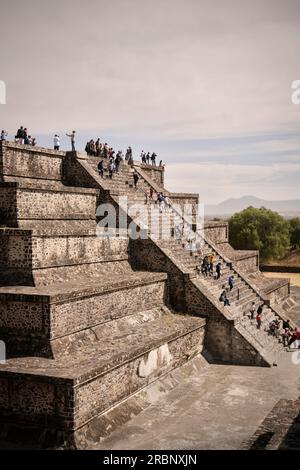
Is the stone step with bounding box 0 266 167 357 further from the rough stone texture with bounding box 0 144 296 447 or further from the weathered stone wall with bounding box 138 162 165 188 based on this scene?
the weathered stone wall with bounding box 138 162 165 188

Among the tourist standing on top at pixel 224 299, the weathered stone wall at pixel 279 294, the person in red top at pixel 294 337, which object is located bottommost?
the person in red top at pixel 294 337

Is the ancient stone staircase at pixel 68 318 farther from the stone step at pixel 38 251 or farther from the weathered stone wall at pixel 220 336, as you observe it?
the weathered stone wall at pixel 220 336

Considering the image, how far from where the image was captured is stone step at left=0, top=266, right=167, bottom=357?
10.9 meters

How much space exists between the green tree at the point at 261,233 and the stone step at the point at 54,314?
2962 cm

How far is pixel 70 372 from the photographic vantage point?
9.80 metres

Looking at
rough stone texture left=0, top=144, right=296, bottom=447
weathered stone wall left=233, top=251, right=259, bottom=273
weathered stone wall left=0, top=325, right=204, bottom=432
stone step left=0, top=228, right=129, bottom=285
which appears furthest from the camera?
weathered stone wall left=233, top=251, right=259, bottom=273

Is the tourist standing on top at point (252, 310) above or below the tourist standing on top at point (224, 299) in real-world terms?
below

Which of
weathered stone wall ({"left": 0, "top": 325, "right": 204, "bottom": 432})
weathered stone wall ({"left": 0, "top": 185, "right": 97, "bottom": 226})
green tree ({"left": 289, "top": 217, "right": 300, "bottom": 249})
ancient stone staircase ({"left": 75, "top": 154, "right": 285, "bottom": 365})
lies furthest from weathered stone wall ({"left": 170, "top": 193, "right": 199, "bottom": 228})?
green tree ({"left": 289, "top": 217, "right": 300, "bottom": 249})

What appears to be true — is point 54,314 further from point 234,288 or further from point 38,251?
point 234,288

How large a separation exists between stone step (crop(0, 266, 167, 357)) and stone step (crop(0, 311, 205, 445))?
0.40 meters

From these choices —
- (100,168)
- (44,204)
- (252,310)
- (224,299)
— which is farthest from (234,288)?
(44,204)

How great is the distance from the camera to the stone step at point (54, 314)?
1085 centimetres

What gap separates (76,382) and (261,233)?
114 ft

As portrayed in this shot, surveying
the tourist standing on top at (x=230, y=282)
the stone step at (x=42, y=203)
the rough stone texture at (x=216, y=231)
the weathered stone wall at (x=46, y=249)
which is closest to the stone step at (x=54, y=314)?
the weathered stone wall at (x=46, y=249)
